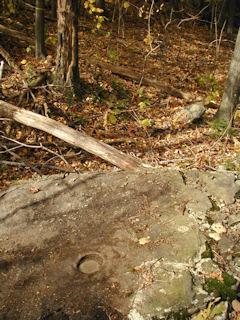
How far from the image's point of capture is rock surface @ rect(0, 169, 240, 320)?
240 cm

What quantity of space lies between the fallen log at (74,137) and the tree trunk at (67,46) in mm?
1502

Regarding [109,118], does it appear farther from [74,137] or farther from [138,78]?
[138,78]

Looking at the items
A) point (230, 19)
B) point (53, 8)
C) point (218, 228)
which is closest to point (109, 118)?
point (218, 228)

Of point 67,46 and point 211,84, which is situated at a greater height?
point 67,46

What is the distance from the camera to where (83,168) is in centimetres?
431

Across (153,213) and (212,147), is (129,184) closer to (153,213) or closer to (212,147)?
Answer: (153,213)

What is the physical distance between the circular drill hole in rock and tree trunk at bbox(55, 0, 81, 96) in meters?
3.79

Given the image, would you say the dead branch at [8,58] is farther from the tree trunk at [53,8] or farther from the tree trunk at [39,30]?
the tree trunk at [53,8]

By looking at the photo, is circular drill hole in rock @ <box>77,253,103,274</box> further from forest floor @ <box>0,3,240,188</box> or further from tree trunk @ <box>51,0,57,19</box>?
tree trunk @ <box>51,0,57,19</box>

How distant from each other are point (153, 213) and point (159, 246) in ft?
1.68

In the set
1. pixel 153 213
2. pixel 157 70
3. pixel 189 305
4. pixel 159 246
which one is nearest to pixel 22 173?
pixel 153 213

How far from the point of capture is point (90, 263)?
9.21 ft

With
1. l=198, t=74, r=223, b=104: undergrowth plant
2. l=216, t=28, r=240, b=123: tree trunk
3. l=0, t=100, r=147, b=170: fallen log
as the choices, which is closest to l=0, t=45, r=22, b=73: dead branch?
l=0, t=100, r=147, b=170: fallen log

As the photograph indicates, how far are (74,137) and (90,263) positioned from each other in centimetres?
205
